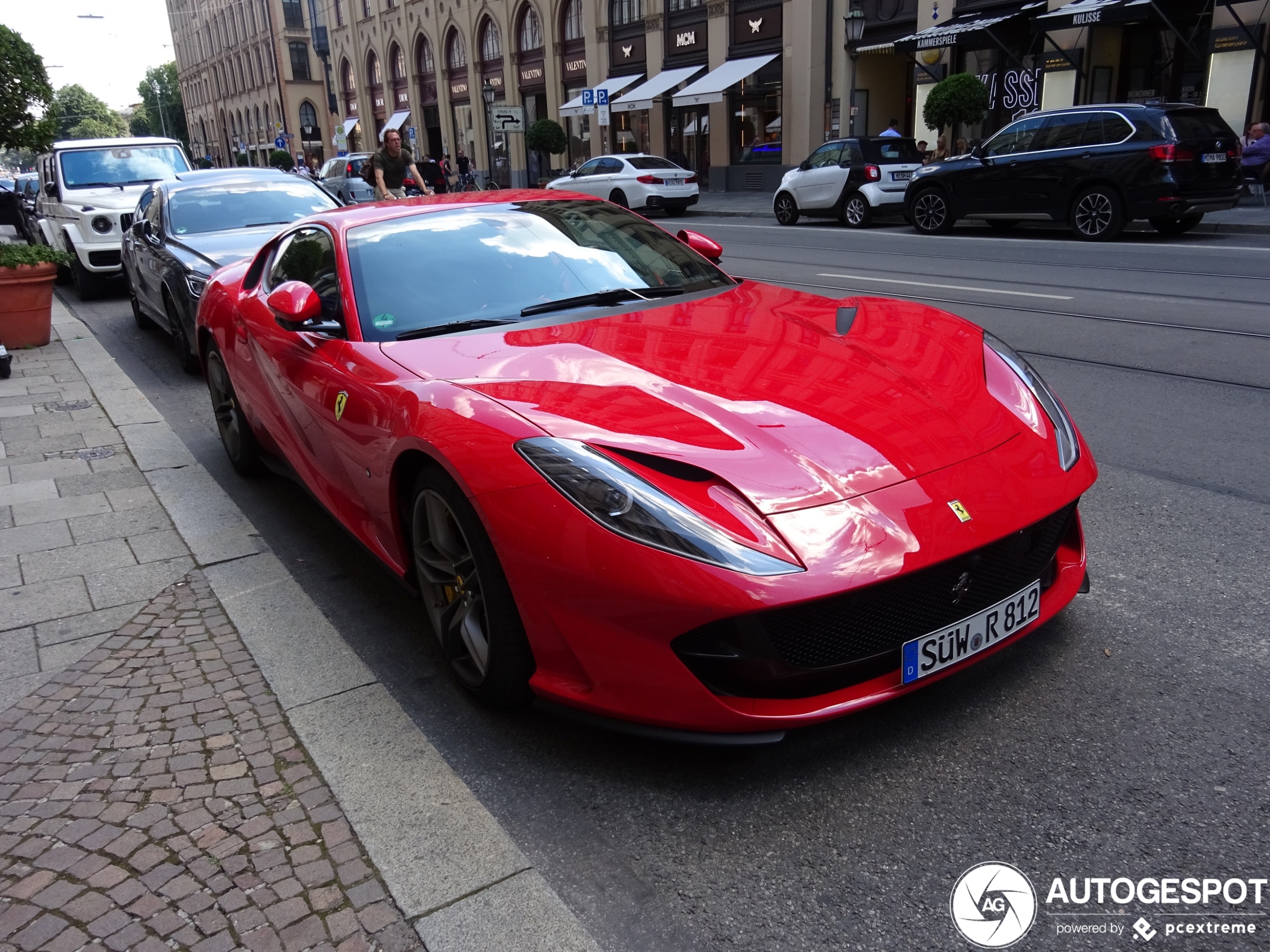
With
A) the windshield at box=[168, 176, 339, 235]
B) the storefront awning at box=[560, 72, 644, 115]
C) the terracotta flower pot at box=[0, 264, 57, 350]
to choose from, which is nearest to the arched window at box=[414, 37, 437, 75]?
the storefront awning at box=[560, 72, 644, 115]

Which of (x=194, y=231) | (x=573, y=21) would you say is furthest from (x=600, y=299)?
(x=573, y=21)

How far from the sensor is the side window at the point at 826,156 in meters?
19.0

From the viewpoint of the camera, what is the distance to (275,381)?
4.25 metres

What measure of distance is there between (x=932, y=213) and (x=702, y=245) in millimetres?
12754

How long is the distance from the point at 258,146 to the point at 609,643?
82.5m

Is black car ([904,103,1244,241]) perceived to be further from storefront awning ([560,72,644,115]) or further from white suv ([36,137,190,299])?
storefront awning ([560,72,644,115])

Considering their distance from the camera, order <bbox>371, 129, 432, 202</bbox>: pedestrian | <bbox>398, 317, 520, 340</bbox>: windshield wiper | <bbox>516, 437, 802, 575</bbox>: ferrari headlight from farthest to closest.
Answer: <bbox>371, 129, 432, 202</bbox>: pedestrian → <bbox>398, 317, 520, 340</bbox>: windshield wiper → <bbox>516, 437, 802, 575</bbox>: ferrari headlight

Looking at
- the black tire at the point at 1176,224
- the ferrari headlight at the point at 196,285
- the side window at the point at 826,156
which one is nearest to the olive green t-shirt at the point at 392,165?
the ferrari headlight at the point at 196,285

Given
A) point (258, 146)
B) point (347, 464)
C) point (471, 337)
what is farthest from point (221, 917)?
point (258, 146)

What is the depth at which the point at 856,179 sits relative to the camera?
18.5 metres

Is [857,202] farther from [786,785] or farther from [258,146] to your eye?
[258,146]

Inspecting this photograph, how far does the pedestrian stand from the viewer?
12.5 metres

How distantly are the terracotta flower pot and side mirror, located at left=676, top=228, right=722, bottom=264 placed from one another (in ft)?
22.4

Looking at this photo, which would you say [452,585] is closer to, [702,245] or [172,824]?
[172,824]
